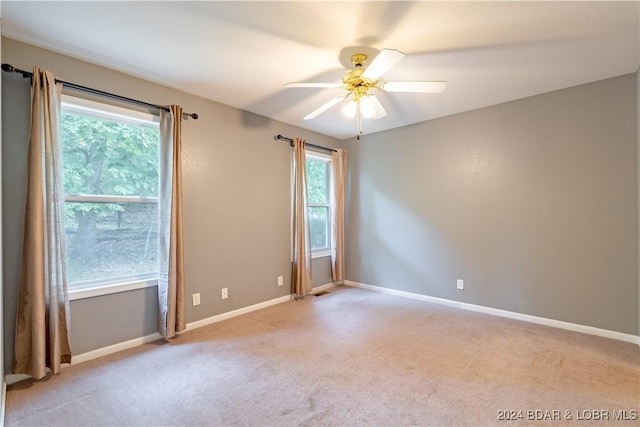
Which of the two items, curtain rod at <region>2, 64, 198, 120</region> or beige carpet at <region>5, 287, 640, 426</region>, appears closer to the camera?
beige carpet at <region>5, 287, 640, 426</region>

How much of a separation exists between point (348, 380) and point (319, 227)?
9.29 ft

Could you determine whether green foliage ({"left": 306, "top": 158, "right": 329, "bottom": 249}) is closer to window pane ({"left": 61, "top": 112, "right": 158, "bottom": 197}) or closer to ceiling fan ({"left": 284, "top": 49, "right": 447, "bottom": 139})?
ceiling fan ({"left": 284, "top": 49, "right": 447, "bottom": 139})

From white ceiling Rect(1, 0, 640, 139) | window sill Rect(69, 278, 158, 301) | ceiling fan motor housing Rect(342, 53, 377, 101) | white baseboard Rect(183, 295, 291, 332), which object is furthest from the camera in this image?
white baseboard Rect(183, 295, 291, 332)

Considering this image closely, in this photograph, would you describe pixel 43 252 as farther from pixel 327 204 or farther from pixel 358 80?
pixel 327 204

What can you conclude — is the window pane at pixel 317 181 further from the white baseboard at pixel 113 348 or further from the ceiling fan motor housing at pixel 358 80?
the white baseboard at pixel 113 348

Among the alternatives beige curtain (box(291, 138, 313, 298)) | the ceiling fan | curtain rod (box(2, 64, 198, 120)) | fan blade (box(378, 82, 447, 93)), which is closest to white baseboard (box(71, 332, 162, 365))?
beige curtain (box(291, 138, 313, 298))

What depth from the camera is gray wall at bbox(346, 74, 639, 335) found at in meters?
2.84

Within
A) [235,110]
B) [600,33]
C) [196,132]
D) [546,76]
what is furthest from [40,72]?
[546,76]

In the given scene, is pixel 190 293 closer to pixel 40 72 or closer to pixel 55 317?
pixel 55 317

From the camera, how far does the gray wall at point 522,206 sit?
2840mm

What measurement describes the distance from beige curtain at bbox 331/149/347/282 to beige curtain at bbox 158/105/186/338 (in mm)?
2463

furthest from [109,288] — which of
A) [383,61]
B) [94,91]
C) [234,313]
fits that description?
[383,61]

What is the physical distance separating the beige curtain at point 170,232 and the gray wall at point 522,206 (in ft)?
9.33

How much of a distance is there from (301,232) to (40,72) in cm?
293
